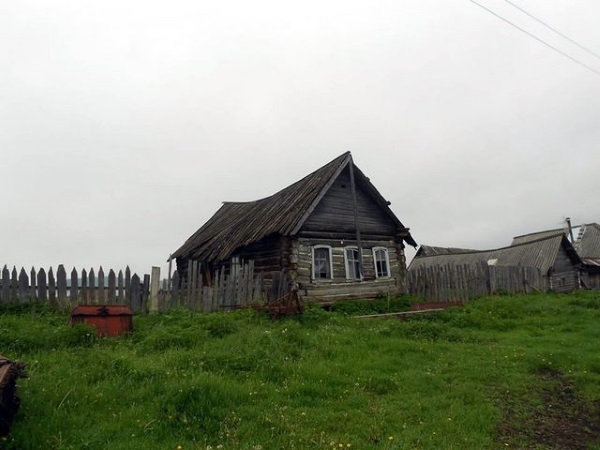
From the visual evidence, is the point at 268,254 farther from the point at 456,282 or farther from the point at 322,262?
the point at 456,282

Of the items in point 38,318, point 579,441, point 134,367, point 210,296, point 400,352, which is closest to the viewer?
point 579,441

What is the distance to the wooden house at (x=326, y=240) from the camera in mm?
16266

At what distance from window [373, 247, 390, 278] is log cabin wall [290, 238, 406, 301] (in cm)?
19

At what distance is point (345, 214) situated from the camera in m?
18.4

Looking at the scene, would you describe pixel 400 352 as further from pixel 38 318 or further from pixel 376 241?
pixel 376 241

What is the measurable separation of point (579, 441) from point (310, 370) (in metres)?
3.85

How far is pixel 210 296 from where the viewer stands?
12.7 metres

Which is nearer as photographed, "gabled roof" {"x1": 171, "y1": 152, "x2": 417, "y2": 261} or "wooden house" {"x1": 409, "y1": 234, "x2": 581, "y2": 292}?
"gabled roof" {"x1": 171, "y1": 152, "x2": 417, "y2": 261}

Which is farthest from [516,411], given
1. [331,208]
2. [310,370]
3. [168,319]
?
[331,208]

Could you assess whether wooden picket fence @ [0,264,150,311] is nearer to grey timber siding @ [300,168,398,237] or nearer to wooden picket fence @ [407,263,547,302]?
grey timber siding @ [300,168,398,237]

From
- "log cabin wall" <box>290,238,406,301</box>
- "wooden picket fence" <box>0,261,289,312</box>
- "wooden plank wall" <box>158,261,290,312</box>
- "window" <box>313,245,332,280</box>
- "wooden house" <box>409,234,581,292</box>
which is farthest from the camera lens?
"wooden house" <box>409,234,581,292</box>

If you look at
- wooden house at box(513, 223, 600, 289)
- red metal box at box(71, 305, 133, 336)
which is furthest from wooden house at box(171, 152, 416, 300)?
wooden house at box(513, 223, 600, 289)

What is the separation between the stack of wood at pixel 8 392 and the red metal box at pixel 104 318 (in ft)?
13.2

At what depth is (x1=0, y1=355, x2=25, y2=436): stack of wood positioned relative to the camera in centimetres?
441
